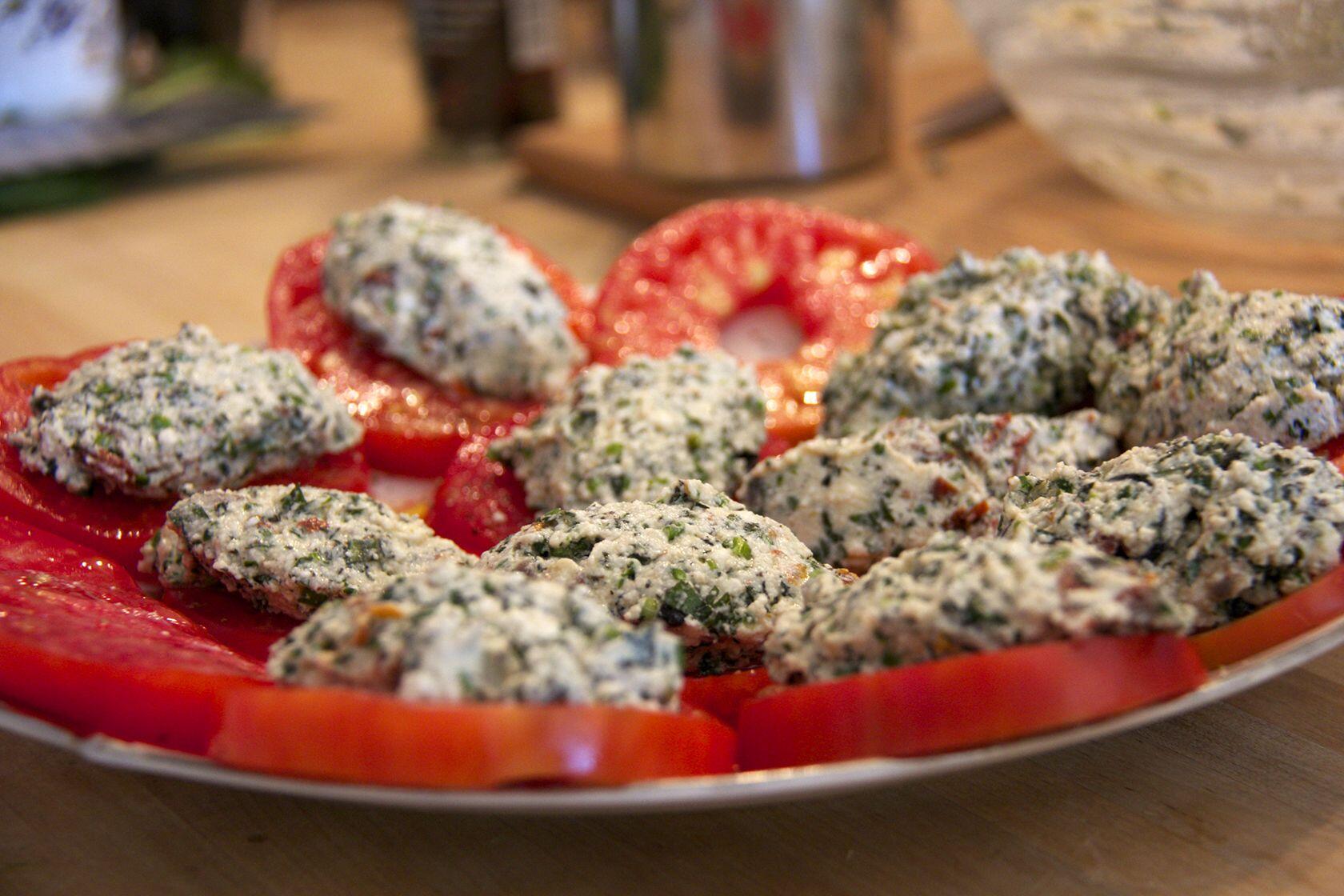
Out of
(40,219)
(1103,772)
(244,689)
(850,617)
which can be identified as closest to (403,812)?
(244,689)

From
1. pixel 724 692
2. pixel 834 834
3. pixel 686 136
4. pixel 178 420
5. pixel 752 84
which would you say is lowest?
pixel 834 834

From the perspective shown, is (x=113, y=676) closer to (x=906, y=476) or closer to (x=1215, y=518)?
(x=906, y=476)

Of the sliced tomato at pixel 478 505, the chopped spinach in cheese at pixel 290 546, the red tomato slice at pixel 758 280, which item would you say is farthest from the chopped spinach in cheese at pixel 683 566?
the red tomato slice at pixel 758 280

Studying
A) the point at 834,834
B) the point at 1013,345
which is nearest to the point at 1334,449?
the point at 1013,345

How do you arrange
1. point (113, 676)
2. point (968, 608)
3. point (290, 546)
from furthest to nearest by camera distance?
point (290, 546), point (113, 676), point (968, 608)

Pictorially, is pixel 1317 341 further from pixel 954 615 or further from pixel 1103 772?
pixel 954 615

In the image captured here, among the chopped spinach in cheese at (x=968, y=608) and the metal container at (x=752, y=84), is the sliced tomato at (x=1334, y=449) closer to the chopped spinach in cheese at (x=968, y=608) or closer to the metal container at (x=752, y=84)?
the chopped spinach in cheese at (x=968, y=608)

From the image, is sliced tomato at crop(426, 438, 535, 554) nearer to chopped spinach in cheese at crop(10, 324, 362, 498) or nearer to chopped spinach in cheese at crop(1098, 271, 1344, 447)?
chopped spinach in cheese at crop(10, 324, 362, 498)
